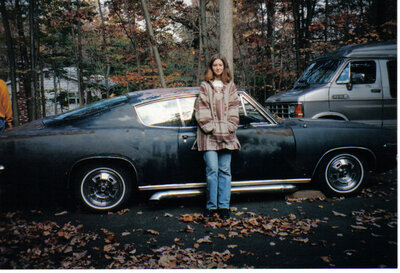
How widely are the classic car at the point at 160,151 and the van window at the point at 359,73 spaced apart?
2762 millimetres

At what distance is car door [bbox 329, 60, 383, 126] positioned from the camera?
6.96 metres

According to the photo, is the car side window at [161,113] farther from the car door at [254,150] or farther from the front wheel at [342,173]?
the front wheel at [342,173]

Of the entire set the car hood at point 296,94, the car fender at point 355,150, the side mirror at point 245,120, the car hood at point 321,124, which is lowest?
the car fender at point 355,150

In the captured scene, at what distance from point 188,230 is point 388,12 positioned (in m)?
15.1

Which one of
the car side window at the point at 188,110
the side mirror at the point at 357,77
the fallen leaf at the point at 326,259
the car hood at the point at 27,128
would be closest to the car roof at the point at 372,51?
the side mirror at the point at 357,77

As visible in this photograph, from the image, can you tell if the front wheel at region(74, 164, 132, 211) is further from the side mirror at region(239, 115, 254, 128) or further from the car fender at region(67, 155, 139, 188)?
the side mirror at region(239, 115, 254, 128)

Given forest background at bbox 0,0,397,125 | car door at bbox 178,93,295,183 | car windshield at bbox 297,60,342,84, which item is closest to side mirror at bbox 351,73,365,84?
car windshield at bbox 297,60,342,84

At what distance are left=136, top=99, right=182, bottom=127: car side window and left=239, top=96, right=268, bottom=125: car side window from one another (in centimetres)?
85

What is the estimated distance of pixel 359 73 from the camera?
7.16 metres

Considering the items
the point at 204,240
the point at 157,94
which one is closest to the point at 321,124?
the point at 157,94

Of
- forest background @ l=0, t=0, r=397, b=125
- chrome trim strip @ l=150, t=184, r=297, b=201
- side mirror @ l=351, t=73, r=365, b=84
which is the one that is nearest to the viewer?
chrome trim strip @ l=150, t=184, r=297, b=201

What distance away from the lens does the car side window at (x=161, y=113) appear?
419 centimetres

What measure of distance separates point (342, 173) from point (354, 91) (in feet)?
9.99

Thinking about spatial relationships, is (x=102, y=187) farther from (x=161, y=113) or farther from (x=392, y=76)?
(x=392, y=76)
